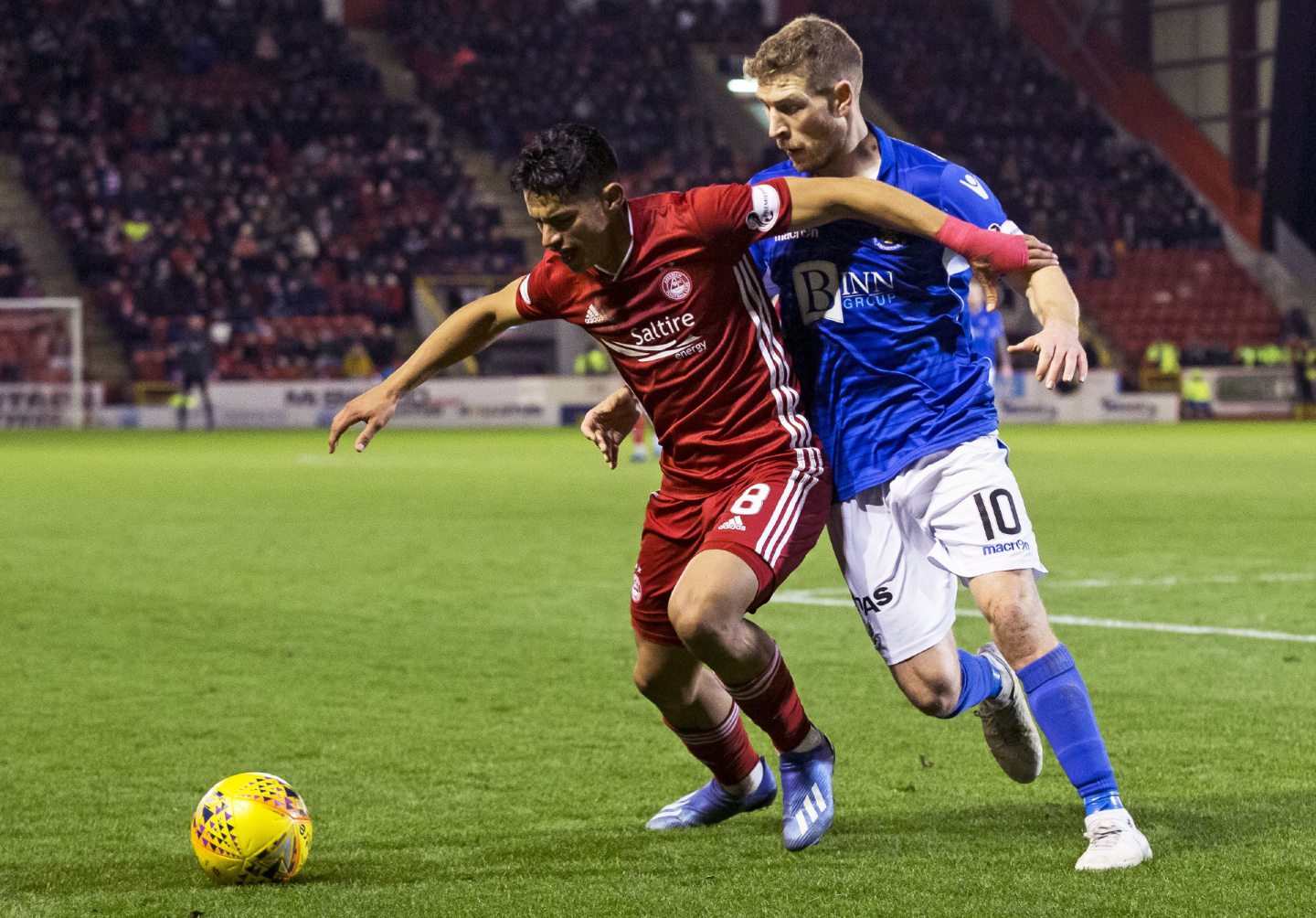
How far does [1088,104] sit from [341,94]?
16.5 metres

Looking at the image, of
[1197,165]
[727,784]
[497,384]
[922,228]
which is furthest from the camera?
[1197,165]

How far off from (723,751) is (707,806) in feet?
0.50

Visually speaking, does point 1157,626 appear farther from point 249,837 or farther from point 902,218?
point 249,837

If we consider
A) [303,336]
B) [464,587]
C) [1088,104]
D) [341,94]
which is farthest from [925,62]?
[464,587]

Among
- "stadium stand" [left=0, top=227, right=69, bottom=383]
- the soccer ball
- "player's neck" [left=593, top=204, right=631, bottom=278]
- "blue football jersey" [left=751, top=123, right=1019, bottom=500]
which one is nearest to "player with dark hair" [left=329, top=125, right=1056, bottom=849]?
"player's neck" [left=593, top=204, right=631, bottom=278]

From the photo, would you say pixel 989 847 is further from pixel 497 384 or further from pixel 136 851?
pixel 497 384

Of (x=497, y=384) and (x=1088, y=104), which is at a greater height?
(x=1088, y=104)

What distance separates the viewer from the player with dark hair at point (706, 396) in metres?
4.23

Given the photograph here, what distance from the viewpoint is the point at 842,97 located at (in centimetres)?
446

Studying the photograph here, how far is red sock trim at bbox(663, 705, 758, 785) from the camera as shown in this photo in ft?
15.0

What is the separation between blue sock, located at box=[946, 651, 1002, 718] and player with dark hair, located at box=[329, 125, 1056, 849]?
365 millimetres

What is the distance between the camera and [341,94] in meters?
36.5

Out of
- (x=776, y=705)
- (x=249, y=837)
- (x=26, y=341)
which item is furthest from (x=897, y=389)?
(x=26, y=341)

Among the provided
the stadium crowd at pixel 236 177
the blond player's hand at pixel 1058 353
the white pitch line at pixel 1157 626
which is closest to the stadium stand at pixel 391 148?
the stadium crowd at pixel 236 177
